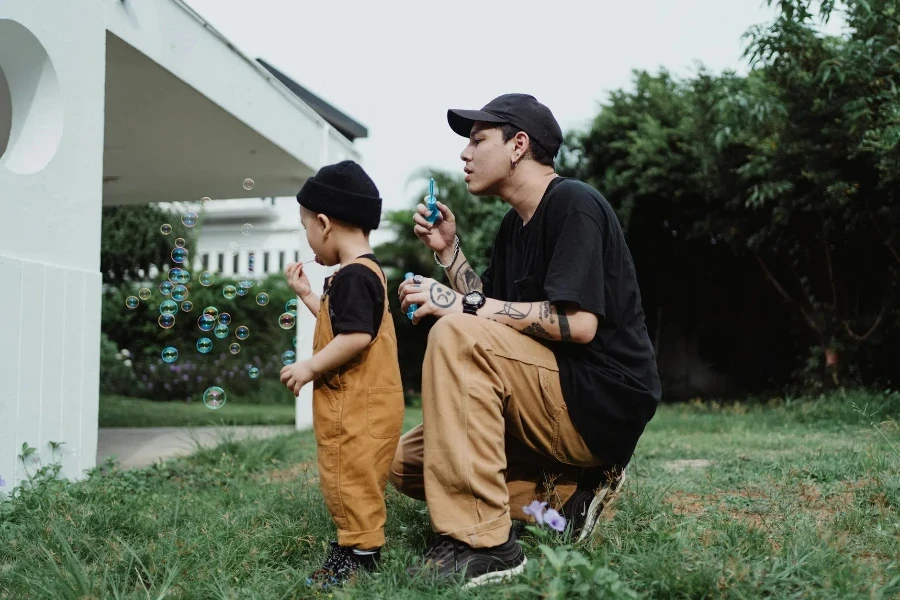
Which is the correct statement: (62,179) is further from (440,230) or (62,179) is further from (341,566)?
(341,566)

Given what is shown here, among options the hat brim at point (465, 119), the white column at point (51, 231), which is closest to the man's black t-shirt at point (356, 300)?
the hat brim at point (465, 119)

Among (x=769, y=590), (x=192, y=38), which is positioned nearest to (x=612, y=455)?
(x=769, y=590)

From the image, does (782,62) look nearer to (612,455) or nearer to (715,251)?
(715,251)

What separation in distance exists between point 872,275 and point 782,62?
2.91 meters

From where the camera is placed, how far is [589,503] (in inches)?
98.6

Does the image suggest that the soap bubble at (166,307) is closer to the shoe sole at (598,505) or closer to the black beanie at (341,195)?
the black beanie at (341,195)

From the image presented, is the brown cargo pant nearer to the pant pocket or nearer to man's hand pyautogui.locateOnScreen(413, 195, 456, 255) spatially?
the pant pocket

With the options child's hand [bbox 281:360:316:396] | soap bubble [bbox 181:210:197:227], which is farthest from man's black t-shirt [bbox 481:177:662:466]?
soap bubble [bbox 181:210:197:227]

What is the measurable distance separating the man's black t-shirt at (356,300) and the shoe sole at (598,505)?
83 cm

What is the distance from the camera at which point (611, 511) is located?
8.39 feet

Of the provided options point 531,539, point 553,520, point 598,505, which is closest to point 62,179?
point 531,539

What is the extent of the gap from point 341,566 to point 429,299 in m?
0.78

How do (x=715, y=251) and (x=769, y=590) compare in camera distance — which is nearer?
(x=769, y=590)

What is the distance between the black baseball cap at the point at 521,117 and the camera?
99.1 inches
